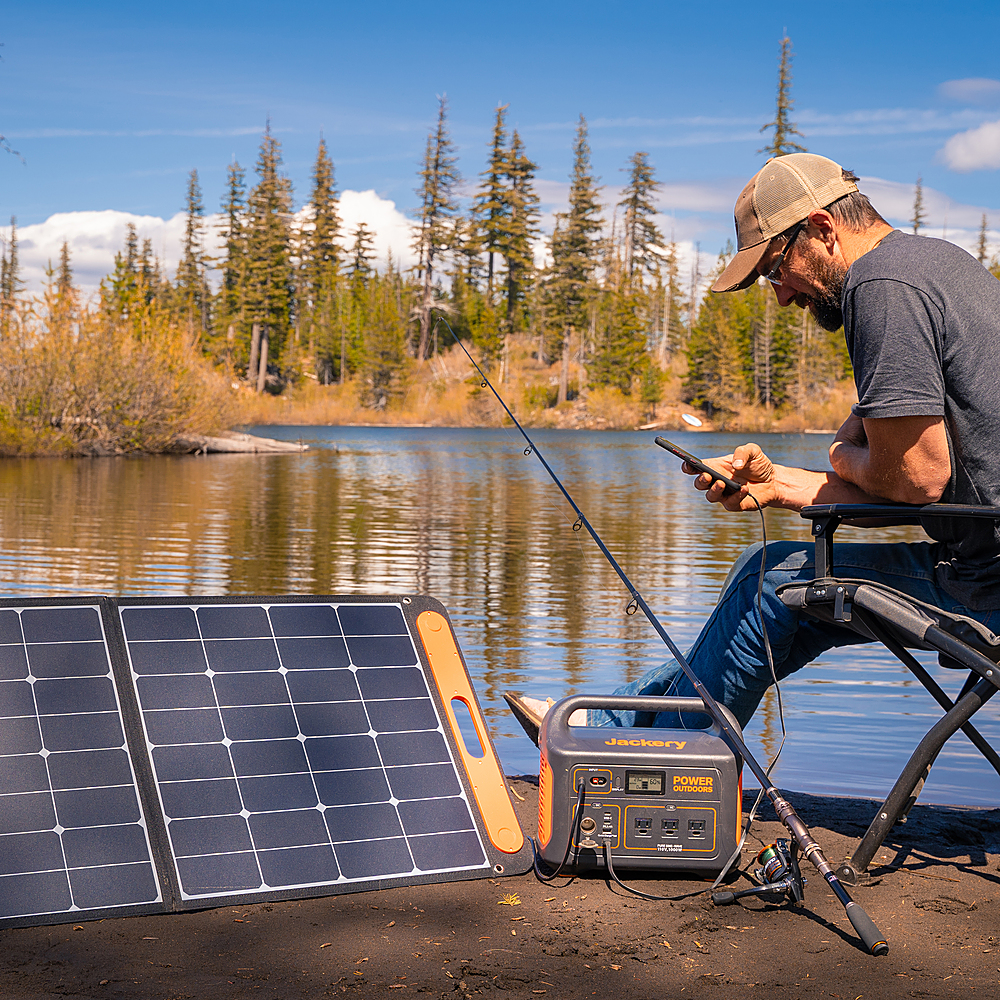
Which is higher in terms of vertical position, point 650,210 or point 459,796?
point 650,210

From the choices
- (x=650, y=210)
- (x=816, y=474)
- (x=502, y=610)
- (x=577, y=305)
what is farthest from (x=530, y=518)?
(x=650, y=210)

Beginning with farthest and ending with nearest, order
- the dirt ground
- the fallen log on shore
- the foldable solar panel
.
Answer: the fallen log on shore
the foldable solar panel
the dirt ground

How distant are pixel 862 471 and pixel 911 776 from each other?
749 millimetres

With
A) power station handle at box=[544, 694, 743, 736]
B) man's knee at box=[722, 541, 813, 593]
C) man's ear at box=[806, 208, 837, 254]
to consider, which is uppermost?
man's ear at box=[806, 208, 837, 254]

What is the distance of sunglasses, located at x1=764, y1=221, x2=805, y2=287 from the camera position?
2.95 meters

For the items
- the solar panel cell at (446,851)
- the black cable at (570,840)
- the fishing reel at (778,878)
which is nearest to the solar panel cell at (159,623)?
the solar panel cell at (446,851)

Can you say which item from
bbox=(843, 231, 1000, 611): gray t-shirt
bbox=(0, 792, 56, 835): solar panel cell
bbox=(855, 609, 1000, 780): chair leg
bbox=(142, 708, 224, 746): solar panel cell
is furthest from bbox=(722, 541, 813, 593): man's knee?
bbox=(0, 792, 56, 835): solar panel cell

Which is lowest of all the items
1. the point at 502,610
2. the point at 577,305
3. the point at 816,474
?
the point at 502,610

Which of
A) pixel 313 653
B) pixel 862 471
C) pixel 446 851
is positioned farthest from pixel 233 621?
pixel 862 471

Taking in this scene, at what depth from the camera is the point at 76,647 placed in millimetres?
2779

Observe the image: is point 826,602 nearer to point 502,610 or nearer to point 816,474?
point 816,474

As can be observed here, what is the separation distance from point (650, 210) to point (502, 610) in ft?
229

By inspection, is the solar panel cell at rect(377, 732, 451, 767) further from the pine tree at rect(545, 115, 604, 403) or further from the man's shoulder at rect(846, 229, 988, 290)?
the pine tree at rect(545, 115, 604, 403)

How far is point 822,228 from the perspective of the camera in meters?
2.94
